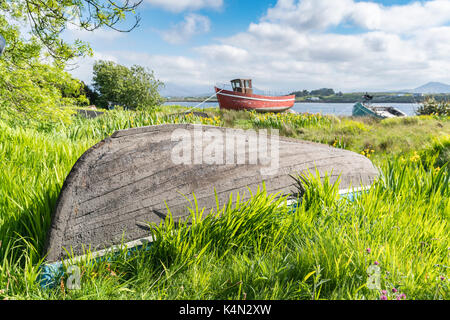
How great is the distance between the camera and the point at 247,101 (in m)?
23.1

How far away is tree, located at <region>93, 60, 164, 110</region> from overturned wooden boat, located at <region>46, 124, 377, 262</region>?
28.5 m

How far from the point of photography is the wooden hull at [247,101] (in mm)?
22609

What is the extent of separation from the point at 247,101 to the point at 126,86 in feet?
49.3

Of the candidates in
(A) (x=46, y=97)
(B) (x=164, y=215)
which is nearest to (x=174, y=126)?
(B) (x=164, y=215)

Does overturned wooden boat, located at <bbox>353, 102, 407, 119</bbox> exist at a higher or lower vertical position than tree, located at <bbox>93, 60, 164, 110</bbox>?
lower

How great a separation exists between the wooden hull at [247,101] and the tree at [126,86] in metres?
10.2

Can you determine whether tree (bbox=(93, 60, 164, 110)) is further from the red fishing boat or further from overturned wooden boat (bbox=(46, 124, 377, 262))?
overturned wooden boat (bbox=(46, 124, 377, 262))

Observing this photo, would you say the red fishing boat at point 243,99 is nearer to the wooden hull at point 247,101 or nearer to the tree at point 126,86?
the wooden hull at point 247,101

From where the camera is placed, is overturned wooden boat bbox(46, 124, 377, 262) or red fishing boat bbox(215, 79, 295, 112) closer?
overturned wooden boat bbox(46, 124, 377, 262)

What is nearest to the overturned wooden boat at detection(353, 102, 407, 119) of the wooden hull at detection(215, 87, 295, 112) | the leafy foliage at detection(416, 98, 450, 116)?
the leafy foliage at detection(416, 98, 450, 116)

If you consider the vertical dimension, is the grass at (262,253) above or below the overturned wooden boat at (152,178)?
below

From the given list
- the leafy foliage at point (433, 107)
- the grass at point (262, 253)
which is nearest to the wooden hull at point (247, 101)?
the leafy foliage at point (433, 107)

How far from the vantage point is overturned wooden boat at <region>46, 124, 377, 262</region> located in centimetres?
173

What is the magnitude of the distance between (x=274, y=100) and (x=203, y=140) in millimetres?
24056
